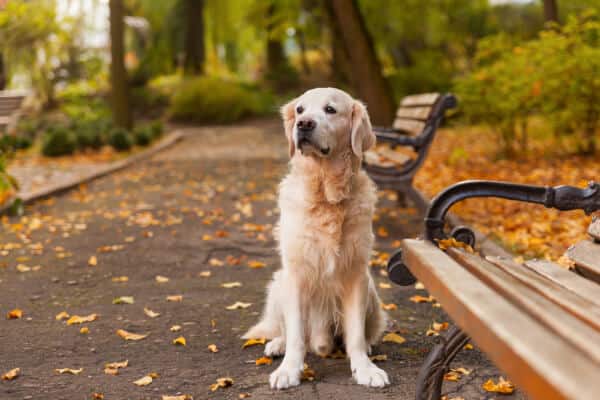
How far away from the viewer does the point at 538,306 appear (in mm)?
1939

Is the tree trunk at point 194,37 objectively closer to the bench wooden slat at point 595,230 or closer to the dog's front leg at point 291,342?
the dog's front leg at point 291,342

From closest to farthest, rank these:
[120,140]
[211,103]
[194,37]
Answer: [120,140] < [211,103] < [194,37]

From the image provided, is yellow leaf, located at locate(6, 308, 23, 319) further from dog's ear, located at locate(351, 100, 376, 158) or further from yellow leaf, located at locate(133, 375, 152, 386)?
dog's ear, located at locate(351, 100, 376, 158)

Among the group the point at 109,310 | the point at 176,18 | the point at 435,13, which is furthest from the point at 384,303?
the point at 176,18

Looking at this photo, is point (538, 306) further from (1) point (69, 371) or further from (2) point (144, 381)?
(1) point (69, 371)

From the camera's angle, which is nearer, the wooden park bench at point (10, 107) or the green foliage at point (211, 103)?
the wooden park bench at point (10, 107)

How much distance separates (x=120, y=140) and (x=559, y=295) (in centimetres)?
1402

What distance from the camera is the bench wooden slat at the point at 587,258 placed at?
262 cm

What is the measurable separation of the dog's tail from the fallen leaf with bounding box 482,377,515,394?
3.93 feet

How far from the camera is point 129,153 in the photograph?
1545 centimetres

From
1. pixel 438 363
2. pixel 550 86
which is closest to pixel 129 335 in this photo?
pixel 438 363

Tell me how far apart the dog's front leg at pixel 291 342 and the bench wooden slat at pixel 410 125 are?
3773mm

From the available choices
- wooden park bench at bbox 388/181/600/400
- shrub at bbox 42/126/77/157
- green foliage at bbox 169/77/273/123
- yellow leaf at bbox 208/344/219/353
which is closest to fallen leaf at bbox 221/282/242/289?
yellow leaf at bbox 208/344/219/353

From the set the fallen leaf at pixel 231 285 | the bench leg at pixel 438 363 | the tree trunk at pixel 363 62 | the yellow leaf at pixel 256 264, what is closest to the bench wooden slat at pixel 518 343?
the bench leg at pixel 438 363
